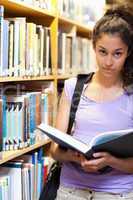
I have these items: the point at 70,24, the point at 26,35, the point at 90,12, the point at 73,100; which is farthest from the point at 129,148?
the point at 90,12

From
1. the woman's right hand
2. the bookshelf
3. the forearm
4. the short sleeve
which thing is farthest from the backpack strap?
the bookshelf

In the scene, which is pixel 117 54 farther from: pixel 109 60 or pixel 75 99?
pixel 75 99

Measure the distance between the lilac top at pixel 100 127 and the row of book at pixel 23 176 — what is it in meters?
0.44

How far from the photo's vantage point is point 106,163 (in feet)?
4.35

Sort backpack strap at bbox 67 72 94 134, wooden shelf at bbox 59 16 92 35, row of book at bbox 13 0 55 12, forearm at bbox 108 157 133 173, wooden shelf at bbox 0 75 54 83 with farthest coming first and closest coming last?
wooden shelf at bbox 59 16 92 35 < row of book at bbox 13 0 55 12 < wooden shelf at bbox 0 75 54 83 < backpack strap at bbox 67 72 94 134 < forearm at bbox 108 157 133 173

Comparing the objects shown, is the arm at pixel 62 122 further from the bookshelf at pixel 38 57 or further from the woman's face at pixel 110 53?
the bookshelf at pixel 38 57

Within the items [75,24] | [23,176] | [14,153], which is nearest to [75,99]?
[14,153]

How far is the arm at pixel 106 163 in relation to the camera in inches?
51.5

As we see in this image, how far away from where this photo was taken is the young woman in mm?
1393

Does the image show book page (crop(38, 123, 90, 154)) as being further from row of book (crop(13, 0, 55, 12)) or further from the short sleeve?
row of book (crop(13, 0, 55, 12))

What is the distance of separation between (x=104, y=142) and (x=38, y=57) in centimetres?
92

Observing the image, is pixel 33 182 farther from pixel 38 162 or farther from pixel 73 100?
pixel 73 100

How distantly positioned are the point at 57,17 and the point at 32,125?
0.65 m

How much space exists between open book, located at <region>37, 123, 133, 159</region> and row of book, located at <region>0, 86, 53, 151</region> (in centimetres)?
50
